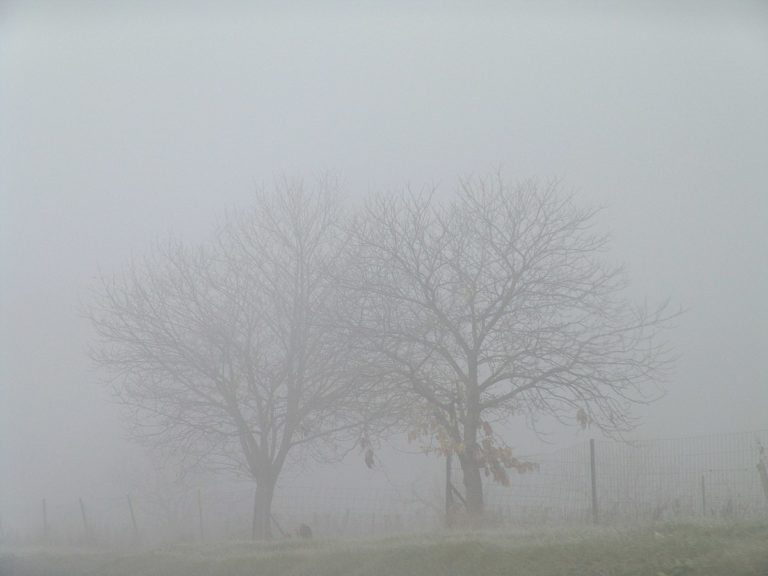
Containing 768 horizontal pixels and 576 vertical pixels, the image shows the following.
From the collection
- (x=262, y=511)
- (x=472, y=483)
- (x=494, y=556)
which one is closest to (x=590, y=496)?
(x=472, y=483)

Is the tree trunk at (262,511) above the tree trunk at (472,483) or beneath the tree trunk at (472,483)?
beneath

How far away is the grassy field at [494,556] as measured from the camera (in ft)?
26.0

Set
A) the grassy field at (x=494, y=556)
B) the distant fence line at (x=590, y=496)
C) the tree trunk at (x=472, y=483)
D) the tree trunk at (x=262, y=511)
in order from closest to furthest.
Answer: the grassy field at (x=494, y=556), the distant fence line at (x=590, y=496), the tree trunk at (x=472, y=483), the tree trunk at (x=262, y=511)

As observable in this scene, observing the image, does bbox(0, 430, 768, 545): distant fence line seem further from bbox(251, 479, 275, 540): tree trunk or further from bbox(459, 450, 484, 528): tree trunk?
bbox(251, 479, 275, 540): tree trunk

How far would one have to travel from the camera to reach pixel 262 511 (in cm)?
1945

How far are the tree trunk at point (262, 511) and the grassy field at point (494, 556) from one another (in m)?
3.90

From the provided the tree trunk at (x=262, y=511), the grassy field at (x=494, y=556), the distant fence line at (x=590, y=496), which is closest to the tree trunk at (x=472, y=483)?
the distant fence line at (x=590, y=496)

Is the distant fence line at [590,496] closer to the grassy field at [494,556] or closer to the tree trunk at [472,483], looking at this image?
the tree trunk at [472,483]

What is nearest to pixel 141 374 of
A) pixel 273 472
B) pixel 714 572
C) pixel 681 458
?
pixel 273 472

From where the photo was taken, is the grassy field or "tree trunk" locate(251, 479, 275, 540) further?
"tree trunk" locate(251, 479, 275, 540)

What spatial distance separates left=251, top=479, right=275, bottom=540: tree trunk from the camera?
19.1m

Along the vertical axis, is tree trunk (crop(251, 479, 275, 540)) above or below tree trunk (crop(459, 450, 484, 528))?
below

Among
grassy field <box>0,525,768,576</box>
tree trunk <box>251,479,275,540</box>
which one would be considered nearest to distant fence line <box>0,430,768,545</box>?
tree trunk <box>251,479,275,540</box>

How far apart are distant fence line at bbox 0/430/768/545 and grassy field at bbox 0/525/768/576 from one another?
1958 mm
